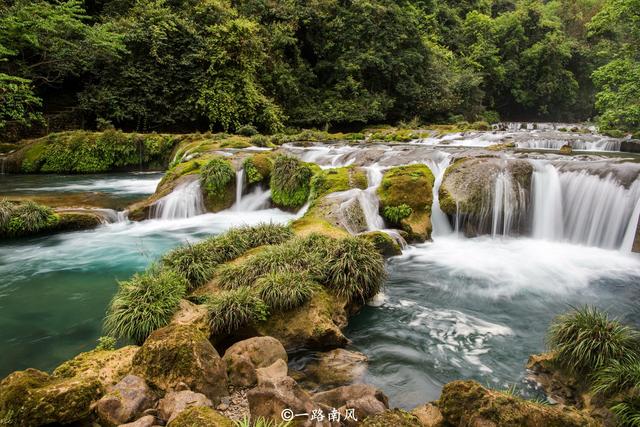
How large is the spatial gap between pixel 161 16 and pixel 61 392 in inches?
1054

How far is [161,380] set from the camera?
13.2 ft

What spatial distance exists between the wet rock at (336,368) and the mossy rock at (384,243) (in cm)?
372

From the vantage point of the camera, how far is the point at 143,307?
5562 millimetres

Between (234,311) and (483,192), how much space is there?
846 centimetres

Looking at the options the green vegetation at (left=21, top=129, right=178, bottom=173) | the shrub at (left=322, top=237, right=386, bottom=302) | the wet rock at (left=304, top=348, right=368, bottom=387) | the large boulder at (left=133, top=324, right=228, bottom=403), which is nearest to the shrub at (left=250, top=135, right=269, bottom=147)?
the green vegetation at (left=21, top=129, right=178, bottom=173)

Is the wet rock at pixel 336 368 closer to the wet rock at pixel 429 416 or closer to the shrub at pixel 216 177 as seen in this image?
the wet rock at pixel 429 416

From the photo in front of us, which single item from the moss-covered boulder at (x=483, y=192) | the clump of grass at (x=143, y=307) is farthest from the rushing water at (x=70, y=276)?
the moss-covered boulder at (x=483, y=192)

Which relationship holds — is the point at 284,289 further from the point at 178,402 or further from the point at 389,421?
the point at 389,421

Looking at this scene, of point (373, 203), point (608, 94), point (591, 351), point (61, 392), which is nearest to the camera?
point (61, 392)

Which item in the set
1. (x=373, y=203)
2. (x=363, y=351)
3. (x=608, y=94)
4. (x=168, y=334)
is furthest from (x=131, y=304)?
(x=608, y=94)

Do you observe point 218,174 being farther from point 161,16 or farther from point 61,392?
point 161,16

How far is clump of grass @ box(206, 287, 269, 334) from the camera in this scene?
5.47 m

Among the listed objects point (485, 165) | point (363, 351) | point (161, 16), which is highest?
point (161, 16)

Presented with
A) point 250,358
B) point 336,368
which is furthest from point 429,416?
point 250,358
